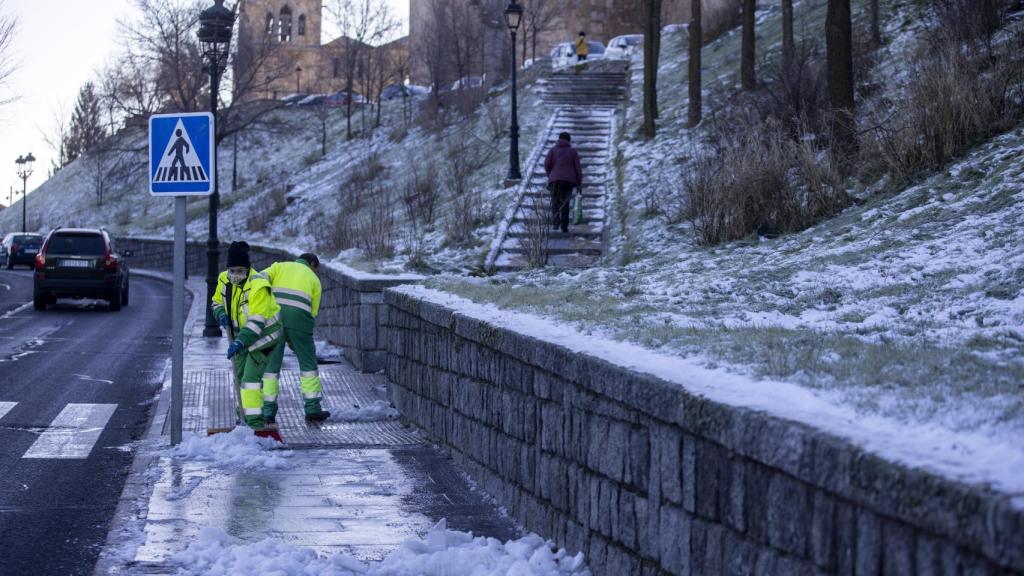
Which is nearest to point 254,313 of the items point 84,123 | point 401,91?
point 401,91

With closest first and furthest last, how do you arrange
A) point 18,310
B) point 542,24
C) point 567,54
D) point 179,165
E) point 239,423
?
point 179,165 → point 239,423 → point 18,310 → point 567,54 → point 542,24

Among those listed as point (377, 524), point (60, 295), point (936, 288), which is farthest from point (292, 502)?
point (60, 295)

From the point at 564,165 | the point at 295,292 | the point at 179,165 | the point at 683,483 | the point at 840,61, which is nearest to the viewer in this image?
the point at 683,483

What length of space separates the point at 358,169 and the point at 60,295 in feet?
61.0

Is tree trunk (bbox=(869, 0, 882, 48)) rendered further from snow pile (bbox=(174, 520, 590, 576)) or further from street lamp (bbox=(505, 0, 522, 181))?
snow pile (bbox=(174, 520, 590, 576))

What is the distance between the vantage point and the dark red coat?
21.1m

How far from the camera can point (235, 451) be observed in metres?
9.24

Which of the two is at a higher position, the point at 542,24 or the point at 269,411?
the point at 542,24

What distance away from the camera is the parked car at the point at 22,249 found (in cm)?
5100

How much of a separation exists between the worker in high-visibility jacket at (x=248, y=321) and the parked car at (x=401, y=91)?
5423 centimetres

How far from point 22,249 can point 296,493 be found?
153 ft

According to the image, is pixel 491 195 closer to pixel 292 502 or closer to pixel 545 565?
pixel 292 502

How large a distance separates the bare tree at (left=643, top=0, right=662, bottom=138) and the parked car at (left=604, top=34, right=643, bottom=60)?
59.8 ft

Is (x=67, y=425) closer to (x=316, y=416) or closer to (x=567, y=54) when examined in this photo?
(x=316, y=416)
